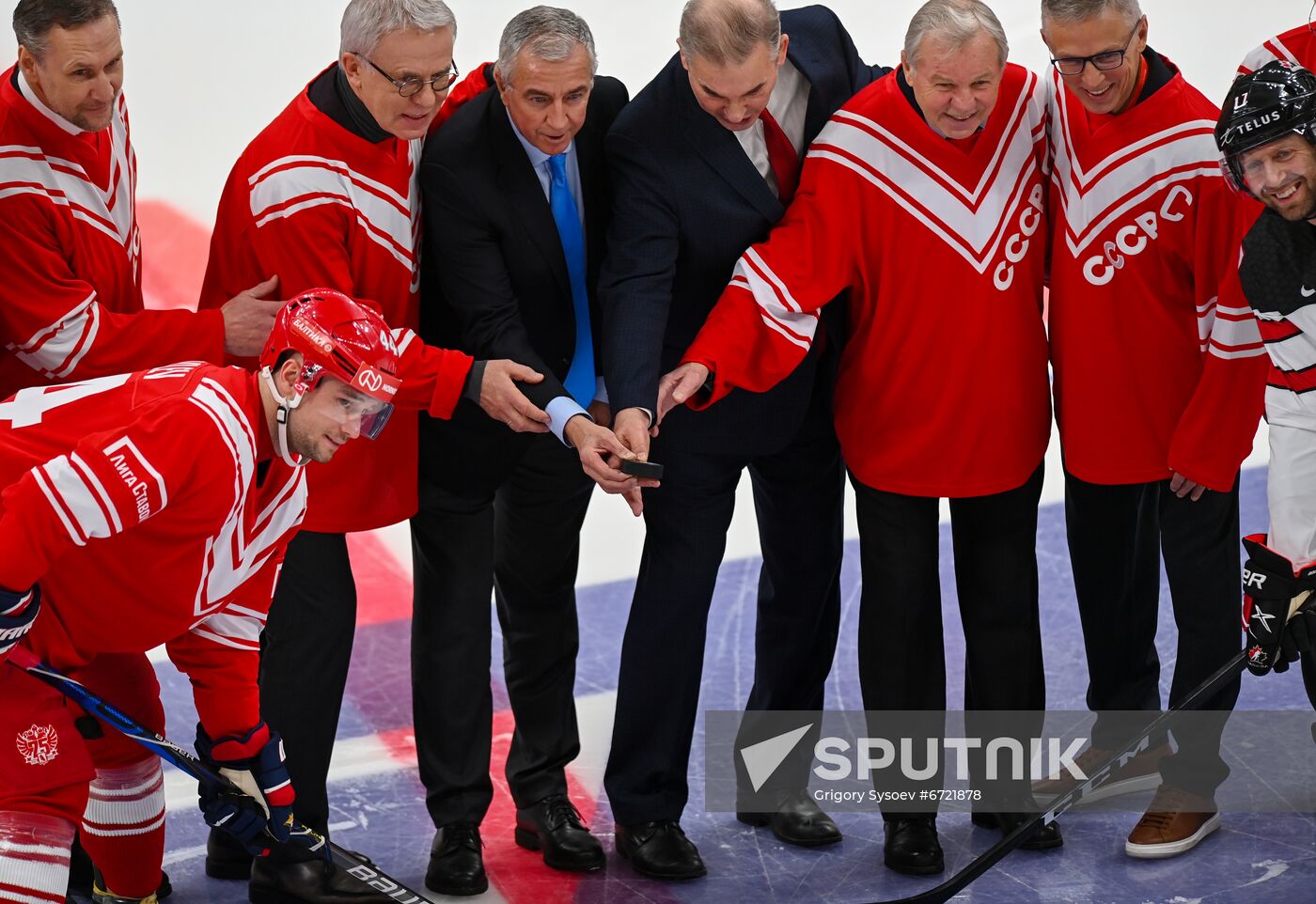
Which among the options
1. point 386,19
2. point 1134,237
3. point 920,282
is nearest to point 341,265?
point 386,19

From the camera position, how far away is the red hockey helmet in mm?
2412

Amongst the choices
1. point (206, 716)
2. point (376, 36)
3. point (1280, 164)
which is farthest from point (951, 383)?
point (206, 716)

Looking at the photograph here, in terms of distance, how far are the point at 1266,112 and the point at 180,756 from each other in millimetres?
1874

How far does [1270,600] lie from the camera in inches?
111

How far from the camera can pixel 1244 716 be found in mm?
3627

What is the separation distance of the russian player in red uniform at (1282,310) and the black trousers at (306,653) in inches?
60.1

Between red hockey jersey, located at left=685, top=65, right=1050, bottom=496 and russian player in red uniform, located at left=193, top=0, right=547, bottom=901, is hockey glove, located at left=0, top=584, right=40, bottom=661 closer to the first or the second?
russian player in red uniform, located at left=193, top=0, right=547, bottom=901

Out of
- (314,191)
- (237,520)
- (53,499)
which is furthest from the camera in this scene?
(314,191)

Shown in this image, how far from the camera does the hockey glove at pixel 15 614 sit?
226cm

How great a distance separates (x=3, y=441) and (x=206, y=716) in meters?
0.54

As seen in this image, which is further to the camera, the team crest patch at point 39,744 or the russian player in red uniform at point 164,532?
the team crest patch at point 39,744

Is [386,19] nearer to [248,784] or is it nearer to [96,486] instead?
[96,486]

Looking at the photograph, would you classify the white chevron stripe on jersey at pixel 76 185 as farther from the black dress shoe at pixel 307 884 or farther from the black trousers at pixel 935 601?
the black trousers at pixel 935 601

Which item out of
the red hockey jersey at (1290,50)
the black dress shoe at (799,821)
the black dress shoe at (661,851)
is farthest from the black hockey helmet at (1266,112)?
the black dress shoe at (661,851)
